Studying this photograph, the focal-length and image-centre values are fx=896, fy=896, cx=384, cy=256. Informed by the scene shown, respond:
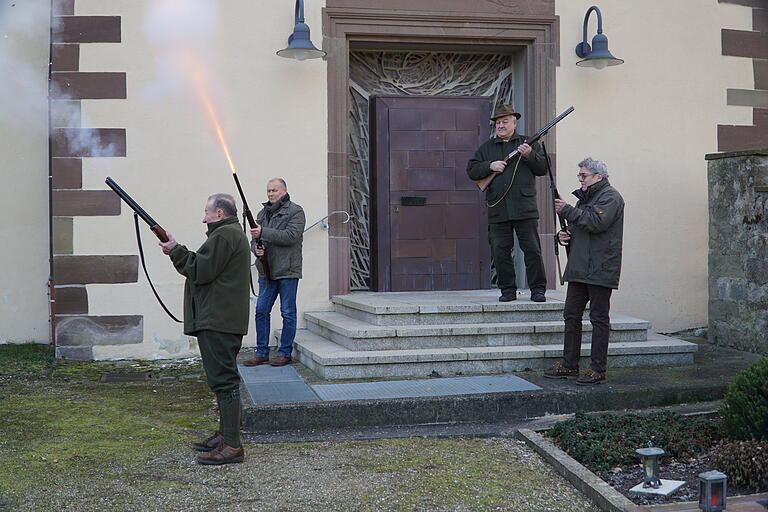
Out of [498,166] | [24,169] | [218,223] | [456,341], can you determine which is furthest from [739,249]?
[24,169]

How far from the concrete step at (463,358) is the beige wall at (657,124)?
2193 millimetres

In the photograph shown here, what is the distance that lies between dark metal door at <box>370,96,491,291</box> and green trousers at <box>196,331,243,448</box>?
4.40m

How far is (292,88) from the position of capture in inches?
366

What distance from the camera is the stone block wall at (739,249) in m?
8.59

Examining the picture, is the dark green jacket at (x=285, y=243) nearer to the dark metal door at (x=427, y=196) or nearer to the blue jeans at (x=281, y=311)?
the blue jeans at (x=281, y=311)

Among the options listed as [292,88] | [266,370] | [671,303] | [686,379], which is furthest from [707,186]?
[266,370]

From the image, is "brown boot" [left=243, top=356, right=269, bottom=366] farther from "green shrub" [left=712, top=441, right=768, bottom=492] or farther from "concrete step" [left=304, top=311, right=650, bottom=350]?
"green shrub" [left=712, top=441, right=768, bottom=492]

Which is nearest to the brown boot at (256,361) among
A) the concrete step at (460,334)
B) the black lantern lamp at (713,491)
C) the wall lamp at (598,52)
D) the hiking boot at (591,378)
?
the concrete step at (460,334)

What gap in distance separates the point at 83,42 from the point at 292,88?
83.3 inches

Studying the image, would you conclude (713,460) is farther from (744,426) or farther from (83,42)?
(83,42)

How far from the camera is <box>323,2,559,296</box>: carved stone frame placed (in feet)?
30.7

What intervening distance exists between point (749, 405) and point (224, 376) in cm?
313

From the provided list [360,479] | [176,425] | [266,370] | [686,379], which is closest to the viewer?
[360,479]

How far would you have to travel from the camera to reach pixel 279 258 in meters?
7.67
